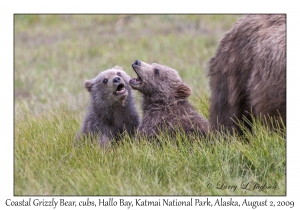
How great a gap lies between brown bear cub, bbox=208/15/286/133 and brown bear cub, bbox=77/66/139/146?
3.87 feet

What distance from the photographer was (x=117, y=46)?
16.6 meters

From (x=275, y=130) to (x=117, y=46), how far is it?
11130mm

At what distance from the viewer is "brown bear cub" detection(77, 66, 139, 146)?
7023mm

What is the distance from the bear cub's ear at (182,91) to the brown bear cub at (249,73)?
559 mm

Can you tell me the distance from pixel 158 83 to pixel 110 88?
0.56 m

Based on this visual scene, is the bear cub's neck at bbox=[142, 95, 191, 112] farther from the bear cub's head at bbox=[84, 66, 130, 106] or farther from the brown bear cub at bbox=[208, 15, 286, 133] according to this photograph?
the brown bear cub at bbox=[208, 15, 286, 133]

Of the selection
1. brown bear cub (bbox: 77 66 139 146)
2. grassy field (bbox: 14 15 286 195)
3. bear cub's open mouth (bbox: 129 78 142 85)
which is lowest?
grassy field (bbox: 14 15 286 195)

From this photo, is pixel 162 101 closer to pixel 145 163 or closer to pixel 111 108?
pixel 111 108

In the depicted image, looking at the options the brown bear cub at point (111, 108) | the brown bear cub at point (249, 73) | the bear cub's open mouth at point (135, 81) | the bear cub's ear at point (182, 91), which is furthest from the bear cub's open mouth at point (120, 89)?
the brown bear cub at point (249, 73)

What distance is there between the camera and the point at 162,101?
6.92 metres

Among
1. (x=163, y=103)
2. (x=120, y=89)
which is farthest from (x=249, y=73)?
(x=120, y=89)

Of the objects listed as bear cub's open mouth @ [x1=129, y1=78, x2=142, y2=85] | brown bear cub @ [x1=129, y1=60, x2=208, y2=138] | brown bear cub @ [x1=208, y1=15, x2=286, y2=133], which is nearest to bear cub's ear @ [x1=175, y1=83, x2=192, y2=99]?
brown bear cub @ [x1=129, y1=60, x2=208, y2=138]
